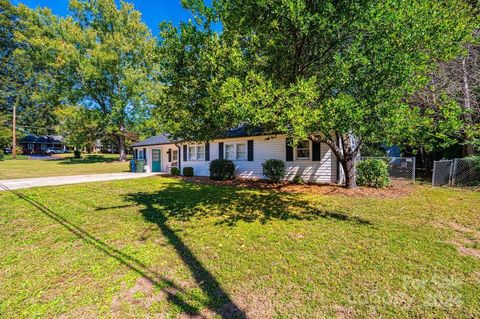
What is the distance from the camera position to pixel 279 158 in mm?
12812

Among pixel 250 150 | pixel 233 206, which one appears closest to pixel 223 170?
pixel 250 150

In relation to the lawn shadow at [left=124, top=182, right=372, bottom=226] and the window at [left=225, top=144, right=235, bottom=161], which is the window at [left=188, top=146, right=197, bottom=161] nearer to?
the window at [left=225, top=144, right=235, bottom=161]

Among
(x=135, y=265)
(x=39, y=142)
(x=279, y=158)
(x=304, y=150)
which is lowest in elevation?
(x=135, y=265)

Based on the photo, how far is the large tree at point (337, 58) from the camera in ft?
14.5

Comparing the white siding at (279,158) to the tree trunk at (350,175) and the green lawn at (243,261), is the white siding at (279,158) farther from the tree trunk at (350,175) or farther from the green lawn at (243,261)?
the green lawn at (243,261)

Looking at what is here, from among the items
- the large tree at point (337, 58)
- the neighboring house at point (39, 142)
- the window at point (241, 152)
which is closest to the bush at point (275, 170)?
the window at point (241, 152)

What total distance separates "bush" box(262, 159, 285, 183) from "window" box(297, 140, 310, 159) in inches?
40.4

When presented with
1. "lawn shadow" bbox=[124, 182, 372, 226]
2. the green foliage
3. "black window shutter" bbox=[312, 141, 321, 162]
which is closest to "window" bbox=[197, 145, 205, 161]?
"lawn shadow" bbox=[124, 182, 372, 226]

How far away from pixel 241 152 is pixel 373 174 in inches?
286

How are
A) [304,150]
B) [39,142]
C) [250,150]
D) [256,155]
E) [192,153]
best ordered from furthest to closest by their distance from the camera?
[39,142], [192,153], [250,150], [256,155], [304,150]

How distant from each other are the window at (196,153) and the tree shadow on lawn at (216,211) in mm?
6579

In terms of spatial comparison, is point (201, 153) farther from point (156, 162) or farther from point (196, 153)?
point (156, 162)

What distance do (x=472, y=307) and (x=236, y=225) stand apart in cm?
396

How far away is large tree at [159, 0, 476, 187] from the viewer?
4406 millimetres
